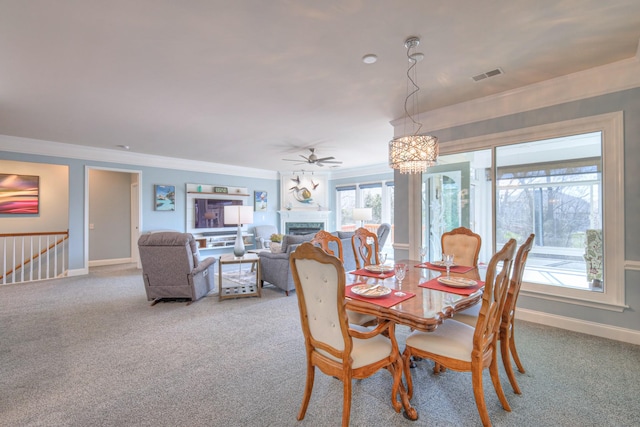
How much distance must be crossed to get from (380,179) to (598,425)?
6672 millimetres

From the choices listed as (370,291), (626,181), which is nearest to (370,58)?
(370,291)

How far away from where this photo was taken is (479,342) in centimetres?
162

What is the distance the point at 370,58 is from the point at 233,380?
2.96 m

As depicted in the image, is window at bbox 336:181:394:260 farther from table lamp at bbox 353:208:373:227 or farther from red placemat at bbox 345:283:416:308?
red placemat at bbox 345:283:416:308

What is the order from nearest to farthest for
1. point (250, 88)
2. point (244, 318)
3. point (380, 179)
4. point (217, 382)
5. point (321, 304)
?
point (321, 304) < point (217, 382) < point (250, 88) < point (244, 318) < point (380, 179)

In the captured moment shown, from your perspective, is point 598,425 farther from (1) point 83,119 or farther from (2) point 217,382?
(1) point 83,119

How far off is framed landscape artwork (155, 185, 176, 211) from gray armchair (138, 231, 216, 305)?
3.29 metres

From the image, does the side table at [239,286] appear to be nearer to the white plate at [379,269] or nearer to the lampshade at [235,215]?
the lampshade at [235,215]

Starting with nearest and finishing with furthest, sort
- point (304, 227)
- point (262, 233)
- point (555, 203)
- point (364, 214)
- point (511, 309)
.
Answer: point (511, 309) < point (555, 203) < point (364, 214) < point (262, 233) < point (304, 227)

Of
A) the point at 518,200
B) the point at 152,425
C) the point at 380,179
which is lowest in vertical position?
the point at 152,425

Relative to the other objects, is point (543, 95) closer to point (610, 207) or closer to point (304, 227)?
point (610, 207)

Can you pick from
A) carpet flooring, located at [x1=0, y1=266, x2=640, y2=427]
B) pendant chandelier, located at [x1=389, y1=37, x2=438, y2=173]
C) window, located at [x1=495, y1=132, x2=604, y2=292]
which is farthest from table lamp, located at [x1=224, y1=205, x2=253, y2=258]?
window, located at [x1=495, y1=132, x2=604, y2=292]

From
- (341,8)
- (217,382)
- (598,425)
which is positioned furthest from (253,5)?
(598,425)

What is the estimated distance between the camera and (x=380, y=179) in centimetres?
796
